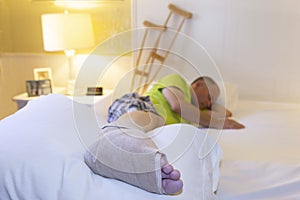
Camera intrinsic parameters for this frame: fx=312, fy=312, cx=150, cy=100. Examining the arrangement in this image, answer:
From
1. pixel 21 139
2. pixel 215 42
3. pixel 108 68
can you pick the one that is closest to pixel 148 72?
pixel 108 68

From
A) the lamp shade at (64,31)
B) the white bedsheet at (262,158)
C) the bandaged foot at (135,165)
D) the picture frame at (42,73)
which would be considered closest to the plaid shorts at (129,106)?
the white bedsheet at (262,158)

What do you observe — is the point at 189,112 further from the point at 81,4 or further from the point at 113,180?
the point at 81,4

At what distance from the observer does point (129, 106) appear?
5.52 feet

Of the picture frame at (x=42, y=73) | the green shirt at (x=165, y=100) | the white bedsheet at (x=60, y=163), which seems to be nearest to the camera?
the white bedsheet at (x=60, y=163)

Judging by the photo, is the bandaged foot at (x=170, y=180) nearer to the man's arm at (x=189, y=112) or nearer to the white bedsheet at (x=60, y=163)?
the white bedsheet at (x=60, y=163)

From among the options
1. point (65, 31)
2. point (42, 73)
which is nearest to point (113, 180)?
point (65, 31)

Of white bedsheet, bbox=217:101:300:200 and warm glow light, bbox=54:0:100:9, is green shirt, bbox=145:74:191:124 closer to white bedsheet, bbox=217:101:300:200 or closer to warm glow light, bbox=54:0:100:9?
white bedsheet, bbox=217:101:300:200

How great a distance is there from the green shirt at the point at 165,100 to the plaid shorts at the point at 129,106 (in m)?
0.08

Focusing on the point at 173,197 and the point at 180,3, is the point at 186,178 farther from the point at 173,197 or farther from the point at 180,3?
the point at 180,3

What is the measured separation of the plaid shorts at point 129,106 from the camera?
167cm

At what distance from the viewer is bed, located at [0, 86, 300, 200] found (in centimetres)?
83

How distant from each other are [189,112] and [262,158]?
52 centimetres

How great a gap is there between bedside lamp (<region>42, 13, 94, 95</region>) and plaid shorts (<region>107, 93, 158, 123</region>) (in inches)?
37.8

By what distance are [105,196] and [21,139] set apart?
299 millimetres
